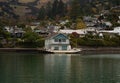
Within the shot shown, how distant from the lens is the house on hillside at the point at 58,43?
77062 mm

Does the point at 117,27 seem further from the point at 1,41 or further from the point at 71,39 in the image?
the point at 1,41

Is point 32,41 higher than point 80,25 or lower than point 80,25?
lower

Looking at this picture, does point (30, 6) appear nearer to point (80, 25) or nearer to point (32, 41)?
point (80, 25)

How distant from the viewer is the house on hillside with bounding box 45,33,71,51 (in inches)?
3034

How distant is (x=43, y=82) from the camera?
29.1m

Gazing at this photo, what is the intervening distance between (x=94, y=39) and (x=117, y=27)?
15081 mm

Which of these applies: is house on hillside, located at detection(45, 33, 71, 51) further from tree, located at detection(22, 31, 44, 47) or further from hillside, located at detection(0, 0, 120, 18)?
hillside, located at detection(0, 0, 120, 18)

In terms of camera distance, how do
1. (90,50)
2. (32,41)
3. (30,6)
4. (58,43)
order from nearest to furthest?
1. (90,50)
2. (58,43)
3. (32,41)
4. (30,6)

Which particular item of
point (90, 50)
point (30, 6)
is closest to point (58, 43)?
point (90, 50)

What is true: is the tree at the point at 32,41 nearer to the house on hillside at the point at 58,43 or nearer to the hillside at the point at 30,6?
the house on hillside at the point at 58,43

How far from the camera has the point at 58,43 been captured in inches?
3039

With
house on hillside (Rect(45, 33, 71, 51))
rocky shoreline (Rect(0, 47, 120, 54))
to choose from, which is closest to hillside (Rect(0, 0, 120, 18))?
rocky shoreline (Rect(0, 47, 120, 54))

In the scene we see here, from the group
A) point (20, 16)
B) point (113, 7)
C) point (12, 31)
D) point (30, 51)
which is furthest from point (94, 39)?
point (20, 16)

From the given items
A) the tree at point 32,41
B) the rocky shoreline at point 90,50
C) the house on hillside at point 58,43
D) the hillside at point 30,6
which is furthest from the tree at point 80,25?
the hillside at point 30,6
